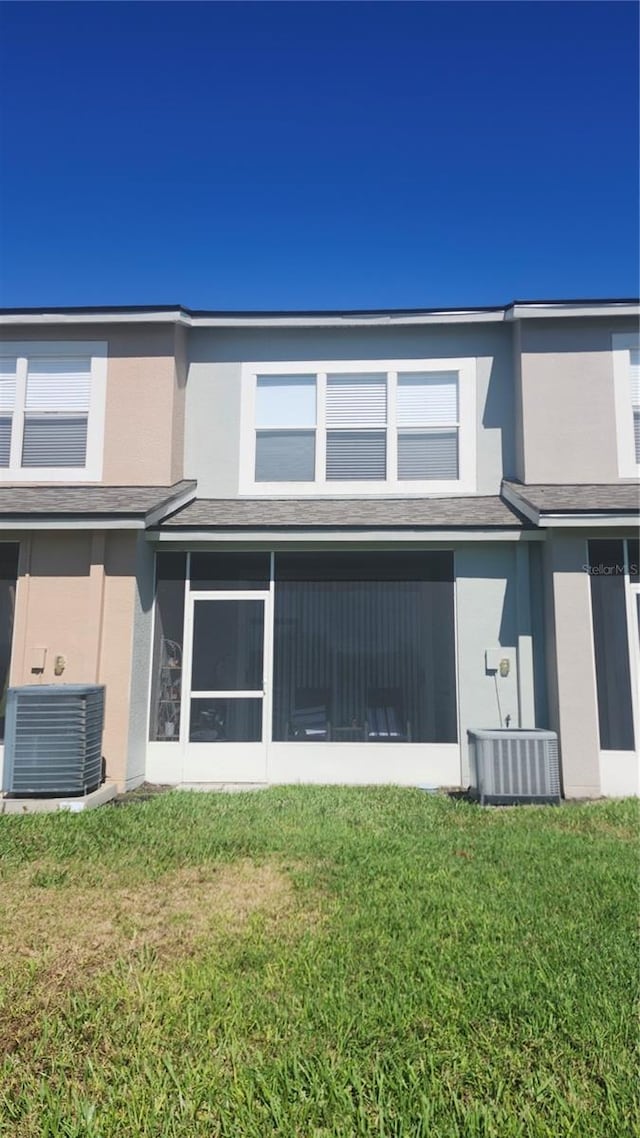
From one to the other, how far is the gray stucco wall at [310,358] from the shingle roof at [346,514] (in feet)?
1.98

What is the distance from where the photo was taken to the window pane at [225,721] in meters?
8.74

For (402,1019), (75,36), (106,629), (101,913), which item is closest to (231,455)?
(106,629)

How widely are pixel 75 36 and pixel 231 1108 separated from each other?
10.5m

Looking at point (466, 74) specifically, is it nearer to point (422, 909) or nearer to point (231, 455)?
point (231, 455)

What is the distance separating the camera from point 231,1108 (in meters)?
2.50

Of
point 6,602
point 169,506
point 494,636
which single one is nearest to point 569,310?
point 494,636

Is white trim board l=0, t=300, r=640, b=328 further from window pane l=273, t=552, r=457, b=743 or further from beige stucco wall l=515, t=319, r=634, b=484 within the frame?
window pane l=273, t=552, r=457, b=743

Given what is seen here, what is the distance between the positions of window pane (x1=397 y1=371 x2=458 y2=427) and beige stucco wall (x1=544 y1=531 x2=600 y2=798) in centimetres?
277

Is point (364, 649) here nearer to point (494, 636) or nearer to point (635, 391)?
point (494, 636)

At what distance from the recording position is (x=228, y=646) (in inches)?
351

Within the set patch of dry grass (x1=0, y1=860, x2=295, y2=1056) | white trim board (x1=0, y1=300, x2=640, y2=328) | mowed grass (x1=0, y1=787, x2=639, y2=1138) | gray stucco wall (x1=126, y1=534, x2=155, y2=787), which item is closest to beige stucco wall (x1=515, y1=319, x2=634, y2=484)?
white trim board (x1=0, y1=300, x2=640, y2=328)

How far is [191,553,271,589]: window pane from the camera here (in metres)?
9.02

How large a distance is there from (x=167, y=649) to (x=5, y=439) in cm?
430

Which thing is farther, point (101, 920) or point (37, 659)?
point (37, 659)
